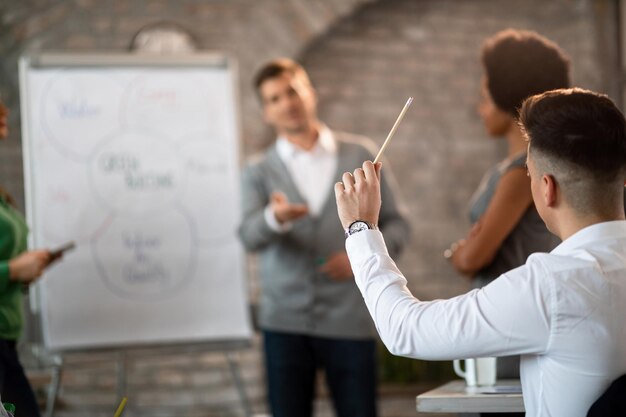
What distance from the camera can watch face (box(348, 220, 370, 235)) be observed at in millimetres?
1487

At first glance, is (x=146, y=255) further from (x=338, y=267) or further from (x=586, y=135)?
(x=586, y=135)

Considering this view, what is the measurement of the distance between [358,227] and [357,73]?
12.2ft

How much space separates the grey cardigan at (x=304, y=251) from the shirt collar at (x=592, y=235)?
1.51 m

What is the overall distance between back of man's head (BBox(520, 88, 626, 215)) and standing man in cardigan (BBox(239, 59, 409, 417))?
1418mm

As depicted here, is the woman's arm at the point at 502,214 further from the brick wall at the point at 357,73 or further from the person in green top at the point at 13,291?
the brick wall at the point at 357,73

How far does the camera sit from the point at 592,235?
1398mm

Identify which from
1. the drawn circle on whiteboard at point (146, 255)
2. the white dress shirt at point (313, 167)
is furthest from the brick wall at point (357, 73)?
the white dress shirt at point (313, 167)

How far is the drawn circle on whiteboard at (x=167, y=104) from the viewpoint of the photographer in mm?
3307

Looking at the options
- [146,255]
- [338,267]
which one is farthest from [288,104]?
[146,255]

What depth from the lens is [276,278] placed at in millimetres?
2941

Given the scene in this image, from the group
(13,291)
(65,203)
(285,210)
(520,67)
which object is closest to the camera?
(520,67)

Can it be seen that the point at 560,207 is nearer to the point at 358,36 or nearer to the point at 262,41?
the point at 262,41

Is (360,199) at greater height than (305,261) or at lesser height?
greater

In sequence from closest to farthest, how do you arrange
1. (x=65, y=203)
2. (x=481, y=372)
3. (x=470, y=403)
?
(x=470, y=403) < (x=481, y=372) < (x=65, y=203)
